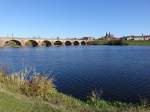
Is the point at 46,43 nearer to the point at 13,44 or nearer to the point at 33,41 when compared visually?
the point at 33,41

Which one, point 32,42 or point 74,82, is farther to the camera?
point 32,42

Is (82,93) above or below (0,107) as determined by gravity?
below

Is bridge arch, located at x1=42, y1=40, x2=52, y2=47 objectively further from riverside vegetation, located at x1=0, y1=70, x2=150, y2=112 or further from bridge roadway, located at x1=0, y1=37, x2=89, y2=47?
riverside vegetation, located at x1=0, y1=70, x2=150, y2=112

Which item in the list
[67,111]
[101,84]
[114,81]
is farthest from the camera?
[114,81]

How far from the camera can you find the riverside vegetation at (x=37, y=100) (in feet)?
42.1

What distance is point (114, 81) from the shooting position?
3338 cm

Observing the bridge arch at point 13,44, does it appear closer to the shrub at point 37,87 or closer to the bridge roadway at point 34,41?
the bridge roadway at point 34,41

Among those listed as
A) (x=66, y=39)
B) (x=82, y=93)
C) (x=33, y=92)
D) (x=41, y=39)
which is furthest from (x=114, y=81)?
(x=66, y=39)

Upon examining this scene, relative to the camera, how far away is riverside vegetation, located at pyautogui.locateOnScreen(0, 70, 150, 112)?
12.8 m

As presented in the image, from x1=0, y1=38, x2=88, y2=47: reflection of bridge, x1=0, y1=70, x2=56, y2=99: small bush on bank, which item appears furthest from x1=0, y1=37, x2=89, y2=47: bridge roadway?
x1=0, y1=70, x2=56, y2=99: small bush on bank

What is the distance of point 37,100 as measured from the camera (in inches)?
585

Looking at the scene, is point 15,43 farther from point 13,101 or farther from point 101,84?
point 13,101

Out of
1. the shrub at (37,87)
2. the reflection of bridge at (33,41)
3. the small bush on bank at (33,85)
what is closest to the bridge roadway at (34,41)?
the reflection of bridge at (33,41)

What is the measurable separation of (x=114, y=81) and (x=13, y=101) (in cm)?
2116
